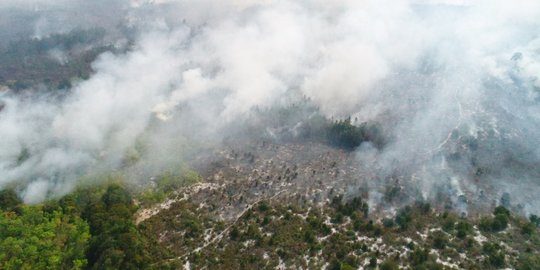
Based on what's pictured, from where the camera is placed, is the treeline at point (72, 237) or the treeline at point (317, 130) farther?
the treeline at point (317, 130)

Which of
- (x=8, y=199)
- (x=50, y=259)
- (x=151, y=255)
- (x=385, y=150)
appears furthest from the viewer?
(x=385, y=150)

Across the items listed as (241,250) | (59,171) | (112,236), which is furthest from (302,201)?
(59,171)

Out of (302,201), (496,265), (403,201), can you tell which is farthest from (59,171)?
(496,265)

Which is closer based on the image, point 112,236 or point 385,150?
point 112,236

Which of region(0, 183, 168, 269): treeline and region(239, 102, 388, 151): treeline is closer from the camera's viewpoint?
region(0, 183, 168, 269): treeline

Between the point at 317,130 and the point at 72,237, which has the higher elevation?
the point at 72,237

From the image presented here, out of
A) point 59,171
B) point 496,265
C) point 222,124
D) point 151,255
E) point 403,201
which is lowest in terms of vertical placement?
point 496,265

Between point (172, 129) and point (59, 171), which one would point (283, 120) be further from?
point (59, 171)

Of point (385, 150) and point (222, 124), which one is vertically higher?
point (222, 124)

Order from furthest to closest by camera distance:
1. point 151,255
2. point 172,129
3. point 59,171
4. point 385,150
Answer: point 172,129
point 385,150
point 59,171
point 151,255

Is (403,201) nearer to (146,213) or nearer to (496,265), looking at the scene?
(496,265)

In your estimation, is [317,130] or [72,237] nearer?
[72,237]
